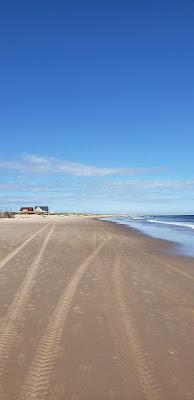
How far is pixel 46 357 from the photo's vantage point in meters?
4.85

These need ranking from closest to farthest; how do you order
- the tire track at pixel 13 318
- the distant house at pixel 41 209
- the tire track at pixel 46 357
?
the tire track at pixel 46 357
the tire track at pixel 13 318
the distant house at pixel 41 209

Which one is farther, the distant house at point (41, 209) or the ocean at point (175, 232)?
the distant house at point (41, 209)

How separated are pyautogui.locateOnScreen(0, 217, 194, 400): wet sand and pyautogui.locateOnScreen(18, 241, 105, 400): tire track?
10 millimetres

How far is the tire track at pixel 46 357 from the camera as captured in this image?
400 centimetres

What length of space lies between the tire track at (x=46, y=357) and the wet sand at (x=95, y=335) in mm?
10

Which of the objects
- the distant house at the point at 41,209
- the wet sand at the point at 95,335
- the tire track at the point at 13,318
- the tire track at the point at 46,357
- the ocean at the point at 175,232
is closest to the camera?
the tire track at the point at 46,357

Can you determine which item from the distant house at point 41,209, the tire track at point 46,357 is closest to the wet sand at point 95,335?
the tire track at point 46,357

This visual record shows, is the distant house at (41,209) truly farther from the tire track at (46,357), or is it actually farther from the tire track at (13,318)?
the tire track at (46,357)

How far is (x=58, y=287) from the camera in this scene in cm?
909

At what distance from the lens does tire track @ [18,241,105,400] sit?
4004 mm

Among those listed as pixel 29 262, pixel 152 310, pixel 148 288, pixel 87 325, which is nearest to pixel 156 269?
pixel 148 288

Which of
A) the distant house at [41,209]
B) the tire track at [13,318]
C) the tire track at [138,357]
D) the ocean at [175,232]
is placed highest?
the distant house at [41,209]

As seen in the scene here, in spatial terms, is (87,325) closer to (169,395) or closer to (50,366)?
(50,366)

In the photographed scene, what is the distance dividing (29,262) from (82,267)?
6.17ft
